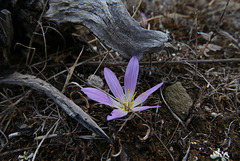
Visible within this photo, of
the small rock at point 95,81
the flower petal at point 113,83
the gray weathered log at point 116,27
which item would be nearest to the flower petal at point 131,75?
the flower petal at point 113,83

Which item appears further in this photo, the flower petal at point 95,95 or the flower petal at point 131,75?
the flower petal at point 131,75

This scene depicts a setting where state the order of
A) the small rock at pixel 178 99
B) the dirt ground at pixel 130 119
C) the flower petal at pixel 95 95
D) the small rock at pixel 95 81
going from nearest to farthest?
the flower petal at pixel 95 95
the dirt ground at pixel 130 119
the small rock at pixel 178 99
the small rock at pixel 95 81

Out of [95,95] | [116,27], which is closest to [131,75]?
[95,95]

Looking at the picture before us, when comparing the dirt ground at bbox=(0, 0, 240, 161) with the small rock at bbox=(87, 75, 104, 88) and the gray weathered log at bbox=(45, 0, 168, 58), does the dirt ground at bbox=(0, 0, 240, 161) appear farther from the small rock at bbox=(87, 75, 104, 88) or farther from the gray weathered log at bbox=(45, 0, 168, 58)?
the gray weathered log at bbox=(45, 0, 168, 58)

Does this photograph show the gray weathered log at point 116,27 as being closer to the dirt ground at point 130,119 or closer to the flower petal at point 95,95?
the dirt ground at point 130,119

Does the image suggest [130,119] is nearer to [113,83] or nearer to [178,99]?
[113,83]

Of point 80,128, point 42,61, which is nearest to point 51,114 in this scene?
point 80,128

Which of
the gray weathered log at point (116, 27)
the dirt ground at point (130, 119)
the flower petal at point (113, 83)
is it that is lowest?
the dirt ground at point (130, 119)

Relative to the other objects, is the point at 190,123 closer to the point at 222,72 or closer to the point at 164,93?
the point at 164,93
